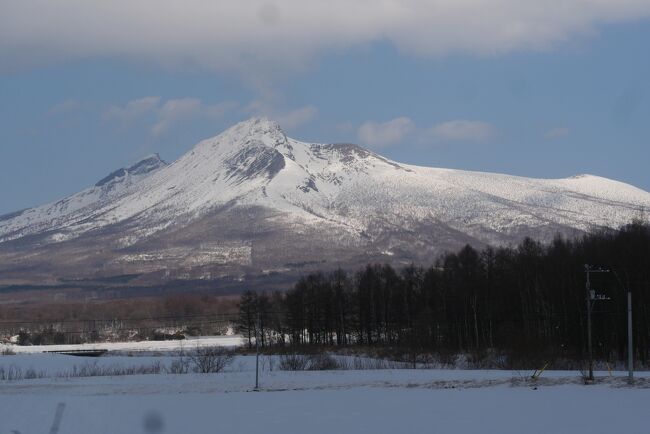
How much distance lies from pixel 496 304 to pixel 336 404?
4879 centimetres

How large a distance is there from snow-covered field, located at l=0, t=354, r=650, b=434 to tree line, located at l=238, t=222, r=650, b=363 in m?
7.16

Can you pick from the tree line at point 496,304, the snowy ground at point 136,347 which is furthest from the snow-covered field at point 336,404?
the snowy ground at point 136,347

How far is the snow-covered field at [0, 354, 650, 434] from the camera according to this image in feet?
104

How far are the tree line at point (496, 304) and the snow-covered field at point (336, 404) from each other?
7.16m

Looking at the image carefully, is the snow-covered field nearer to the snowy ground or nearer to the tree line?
the tree line

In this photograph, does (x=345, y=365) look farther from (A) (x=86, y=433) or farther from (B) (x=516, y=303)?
(A) (x=86, y=433)

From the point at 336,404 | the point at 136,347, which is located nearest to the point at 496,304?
the point at 136,347

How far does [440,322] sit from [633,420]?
6196 centimetres

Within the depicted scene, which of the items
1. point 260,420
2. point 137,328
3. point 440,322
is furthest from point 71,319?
point 260,420

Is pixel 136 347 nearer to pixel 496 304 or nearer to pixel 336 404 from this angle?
pixel 496 304

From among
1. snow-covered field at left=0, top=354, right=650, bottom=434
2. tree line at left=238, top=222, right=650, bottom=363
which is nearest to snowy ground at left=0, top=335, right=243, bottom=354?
tree line at left=238, top=222, right=650, bottom=363

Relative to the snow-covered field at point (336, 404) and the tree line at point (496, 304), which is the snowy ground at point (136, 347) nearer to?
the tree line at point (496, 304)

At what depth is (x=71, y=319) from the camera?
173m

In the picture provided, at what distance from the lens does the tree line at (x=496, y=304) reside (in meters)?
69.5
